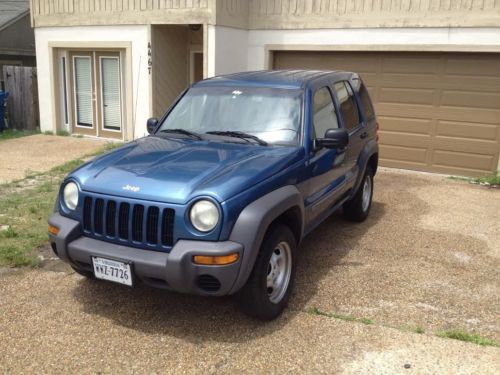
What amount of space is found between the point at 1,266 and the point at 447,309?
4069 millimetres

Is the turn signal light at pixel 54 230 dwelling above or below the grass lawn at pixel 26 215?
above

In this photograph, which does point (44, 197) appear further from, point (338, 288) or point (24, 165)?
point (338, 288)

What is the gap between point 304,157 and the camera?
14.1 feet

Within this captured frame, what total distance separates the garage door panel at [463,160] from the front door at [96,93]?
742 cm

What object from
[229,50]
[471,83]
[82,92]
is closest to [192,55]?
[229,50]

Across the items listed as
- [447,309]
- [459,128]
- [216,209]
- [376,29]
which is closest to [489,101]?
[459,128]

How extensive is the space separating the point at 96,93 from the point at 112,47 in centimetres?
141

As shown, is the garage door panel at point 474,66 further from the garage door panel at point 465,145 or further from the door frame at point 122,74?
the door frame at point 122,74

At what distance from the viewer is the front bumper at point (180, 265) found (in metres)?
3.28

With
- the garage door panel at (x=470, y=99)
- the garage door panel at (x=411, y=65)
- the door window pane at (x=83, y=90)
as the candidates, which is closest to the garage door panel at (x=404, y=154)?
the garage door panel at (x=470, y=99)

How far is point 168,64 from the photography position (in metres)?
11.8

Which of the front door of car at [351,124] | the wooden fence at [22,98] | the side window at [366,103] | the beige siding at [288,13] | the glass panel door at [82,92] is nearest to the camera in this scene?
the front door of car at [351,124]

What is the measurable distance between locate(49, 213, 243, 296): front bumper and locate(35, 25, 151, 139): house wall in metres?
8.35

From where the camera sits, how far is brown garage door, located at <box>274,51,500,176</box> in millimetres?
9352
